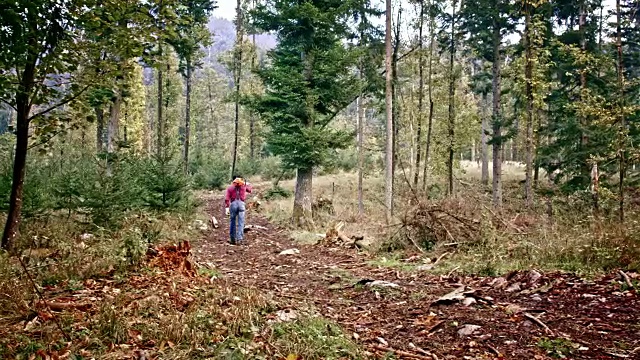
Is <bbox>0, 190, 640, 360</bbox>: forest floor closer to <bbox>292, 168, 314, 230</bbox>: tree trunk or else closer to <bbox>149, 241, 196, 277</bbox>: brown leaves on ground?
<bbox>149, 241, 196, 277</bbox>: brown leaves on ground

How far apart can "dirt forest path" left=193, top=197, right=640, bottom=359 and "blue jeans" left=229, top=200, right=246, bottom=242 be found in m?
3.03

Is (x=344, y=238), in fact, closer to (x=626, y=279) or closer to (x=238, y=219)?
(x=238, y=219)

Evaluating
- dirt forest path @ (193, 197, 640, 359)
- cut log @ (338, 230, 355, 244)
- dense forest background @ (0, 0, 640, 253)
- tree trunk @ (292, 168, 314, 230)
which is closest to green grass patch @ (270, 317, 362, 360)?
dirt forest path @ (193, 197, 640, 359)

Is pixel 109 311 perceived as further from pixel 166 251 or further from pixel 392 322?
pixel 392 322

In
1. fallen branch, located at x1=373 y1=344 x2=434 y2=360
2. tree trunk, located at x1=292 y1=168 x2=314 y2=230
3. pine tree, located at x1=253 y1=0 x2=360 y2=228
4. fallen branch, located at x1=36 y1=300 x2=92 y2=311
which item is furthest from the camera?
tree trunk, located at x1=292 y1=168 x2=314 y2=230

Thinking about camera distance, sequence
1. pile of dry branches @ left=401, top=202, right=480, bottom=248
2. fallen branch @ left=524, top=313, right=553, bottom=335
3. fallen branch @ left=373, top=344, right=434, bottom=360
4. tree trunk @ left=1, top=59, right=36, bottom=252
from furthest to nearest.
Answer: pile of dry branches @ left=401, top=202, right=480, bottom=248, tree trunk @ left=1, top=59, right=36, bottom=252, fallen branch @ left=524, top=313, right=553, bottom=335, fallen branch @ left=373, top=344, right=434, bottom=360

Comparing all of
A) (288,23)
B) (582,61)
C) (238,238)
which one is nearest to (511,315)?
(238,238)

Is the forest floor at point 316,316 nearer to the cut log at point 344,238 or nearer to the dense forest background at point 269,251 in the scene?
the dense forest background at point 269,251

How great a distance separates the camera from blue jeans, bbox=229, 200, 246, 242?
11258mm

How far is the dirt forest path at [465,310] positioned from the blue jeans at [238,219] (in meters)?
3.03

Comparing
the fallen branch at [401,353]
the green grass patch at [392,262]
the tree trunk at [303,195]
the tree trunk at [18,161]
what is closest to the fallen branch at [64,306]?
the tree trunk at [18,161]

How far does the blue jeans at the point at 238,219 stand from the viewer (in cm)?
1126

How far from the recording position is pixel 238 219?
11.4 metres

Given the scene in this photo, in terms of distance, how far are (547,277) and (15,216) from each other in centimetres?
813
